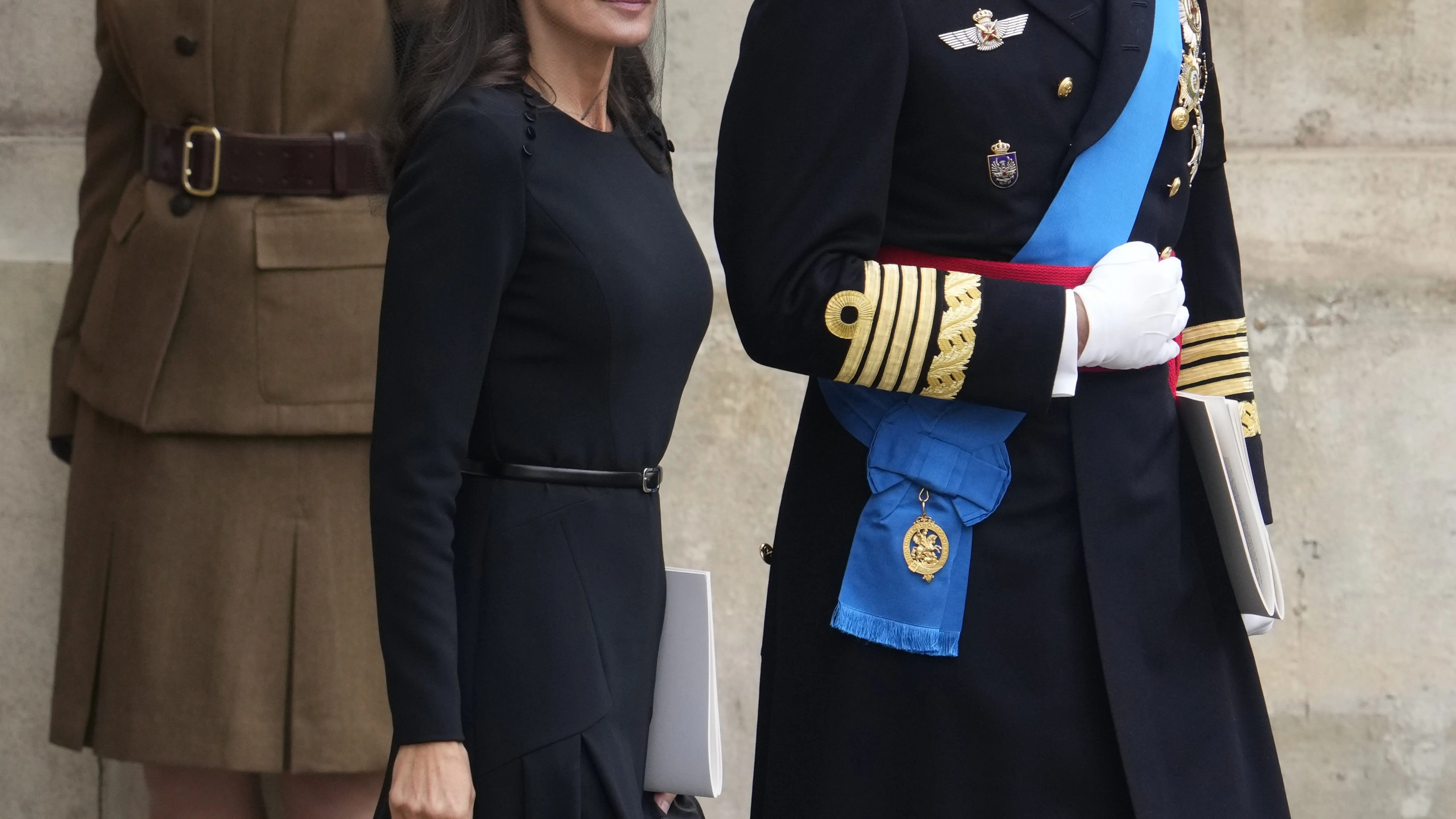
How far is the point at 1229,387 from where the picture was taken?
216cm

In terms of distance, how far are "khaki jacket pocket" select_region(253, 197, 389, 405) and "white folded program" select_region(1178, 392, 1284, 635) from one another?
154 centimetres

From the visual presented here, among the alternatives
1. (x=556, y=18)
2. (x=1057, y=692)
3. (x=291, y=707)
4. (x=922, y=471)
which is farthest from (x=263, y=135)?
(x=1057, y=692)

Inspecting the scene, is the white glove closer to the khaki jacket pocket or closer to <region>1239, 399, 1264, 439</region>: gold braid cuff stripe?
<region>1239, 399, 1264, 439</region>: gold braid cuff stripe

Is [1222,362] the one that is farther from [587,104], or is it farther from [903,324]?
[587,104]

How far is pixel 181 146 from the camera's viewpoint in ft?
9.53

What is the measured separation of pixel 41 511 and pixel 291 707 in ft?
3.51

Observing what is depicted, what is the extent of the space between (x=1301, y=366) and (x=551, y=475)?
2.51 meters

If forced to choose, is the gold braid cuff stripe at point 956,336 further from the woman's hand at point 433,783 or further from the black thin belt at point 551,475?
the woman's hand at point 433,783

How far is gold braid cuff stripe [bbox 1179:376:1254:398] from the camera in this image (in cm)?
216

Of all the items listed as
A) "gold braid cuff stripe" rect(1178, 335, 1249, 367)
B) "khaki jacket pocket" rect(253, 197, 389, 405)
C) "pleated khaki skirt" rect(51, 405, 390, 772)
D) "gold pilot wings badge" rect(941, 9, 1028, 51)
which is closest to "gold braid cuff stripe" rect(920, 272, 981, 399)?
"gold pilot wings badge" rect(941, 9, 1028, 51)

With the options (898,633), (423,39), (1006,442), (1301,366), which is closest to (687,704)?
(898,633)

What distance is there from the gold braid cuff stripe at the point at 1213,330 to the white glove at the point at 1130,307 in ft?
1.07

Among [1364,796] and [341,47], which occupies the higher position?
[341,47]

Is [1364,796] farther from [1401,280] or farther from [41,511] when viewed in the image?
[41,511]
